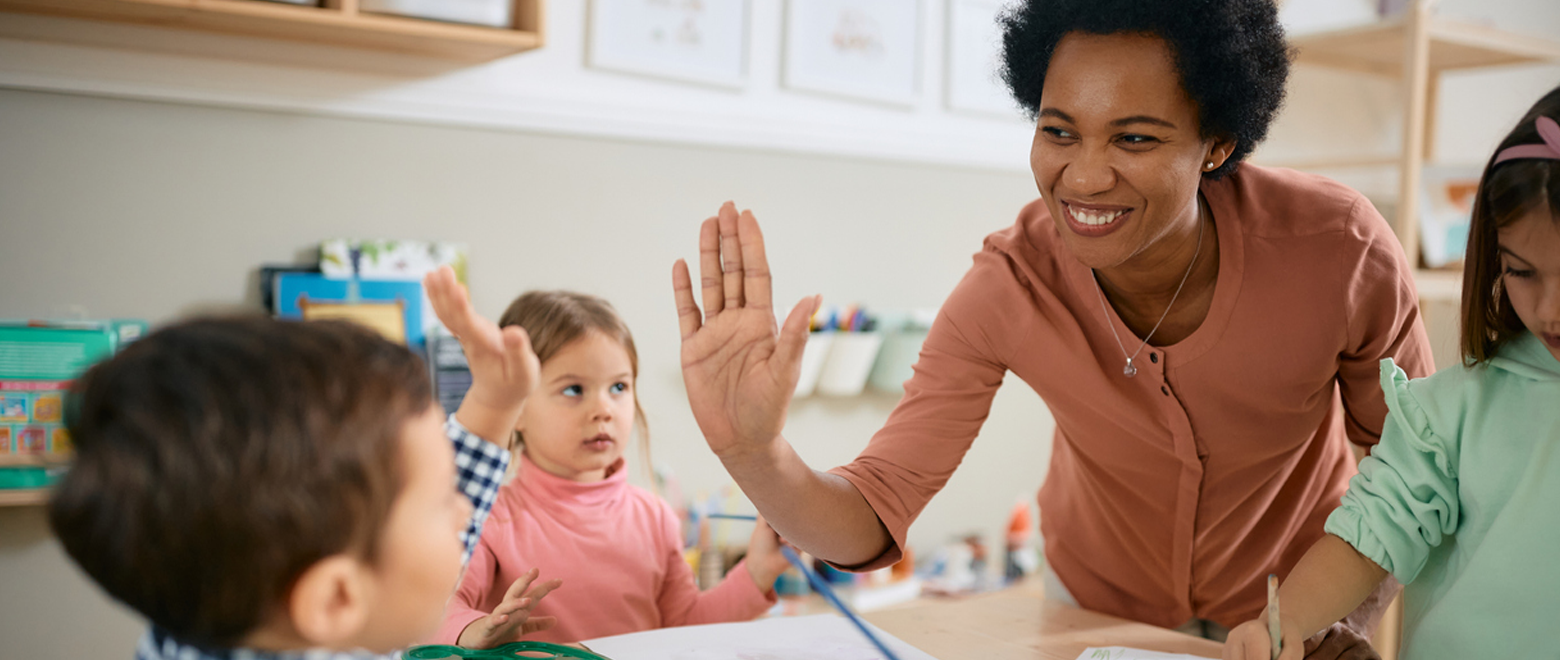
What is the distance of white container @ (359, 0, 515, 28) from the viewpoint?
1578 mm

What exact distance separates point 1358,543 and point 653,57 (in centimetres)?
155

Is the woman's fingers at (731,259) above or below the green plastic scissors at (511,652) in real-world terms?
above

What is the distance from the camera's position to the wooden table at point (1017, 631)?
3.32ft

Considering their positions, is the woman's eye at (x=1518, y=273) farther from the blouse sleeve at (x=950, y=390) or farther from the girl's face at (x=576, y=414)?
the girl's face at (x=576, y=414)

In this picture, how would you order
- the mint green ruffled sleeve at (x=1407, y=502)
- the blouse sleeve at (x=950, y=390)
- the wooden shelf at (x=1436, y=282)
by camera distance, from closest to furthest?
the mint green ruffled sleeve at (x=1407, y=502) < the blouse sleeve at (x=950, y=390) < the wooden shelf at (x=1436, y=282)

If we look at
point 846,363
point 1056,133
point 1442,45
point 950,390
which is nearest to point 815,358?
point 846,363

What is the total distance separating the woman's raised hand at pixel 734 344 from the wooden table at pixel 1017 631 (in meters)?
0.31

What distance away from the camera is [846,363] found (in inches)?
87.7

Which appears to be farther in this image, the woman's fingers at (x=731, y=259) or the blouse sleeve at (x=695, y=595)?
the blouse sleeve at (x=695, y=595)

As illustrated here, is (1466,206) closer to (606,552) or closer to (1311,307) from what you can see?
(1311,307)

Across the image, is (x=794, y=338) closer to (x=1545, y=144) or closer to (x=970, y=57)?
(x=1545, y=144)

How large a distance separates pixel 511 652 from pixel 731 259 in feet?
1.26

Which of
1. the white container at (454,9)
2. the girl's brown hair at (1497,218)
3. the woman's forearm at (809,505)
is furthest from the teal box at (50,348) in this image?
the girl's brown hair at (1497,218)

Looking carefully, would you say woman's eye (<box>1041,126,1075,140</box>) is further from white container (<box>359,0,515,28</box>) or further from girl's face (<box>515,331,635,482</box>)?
white container (<box>359,0,515,28</box>)
